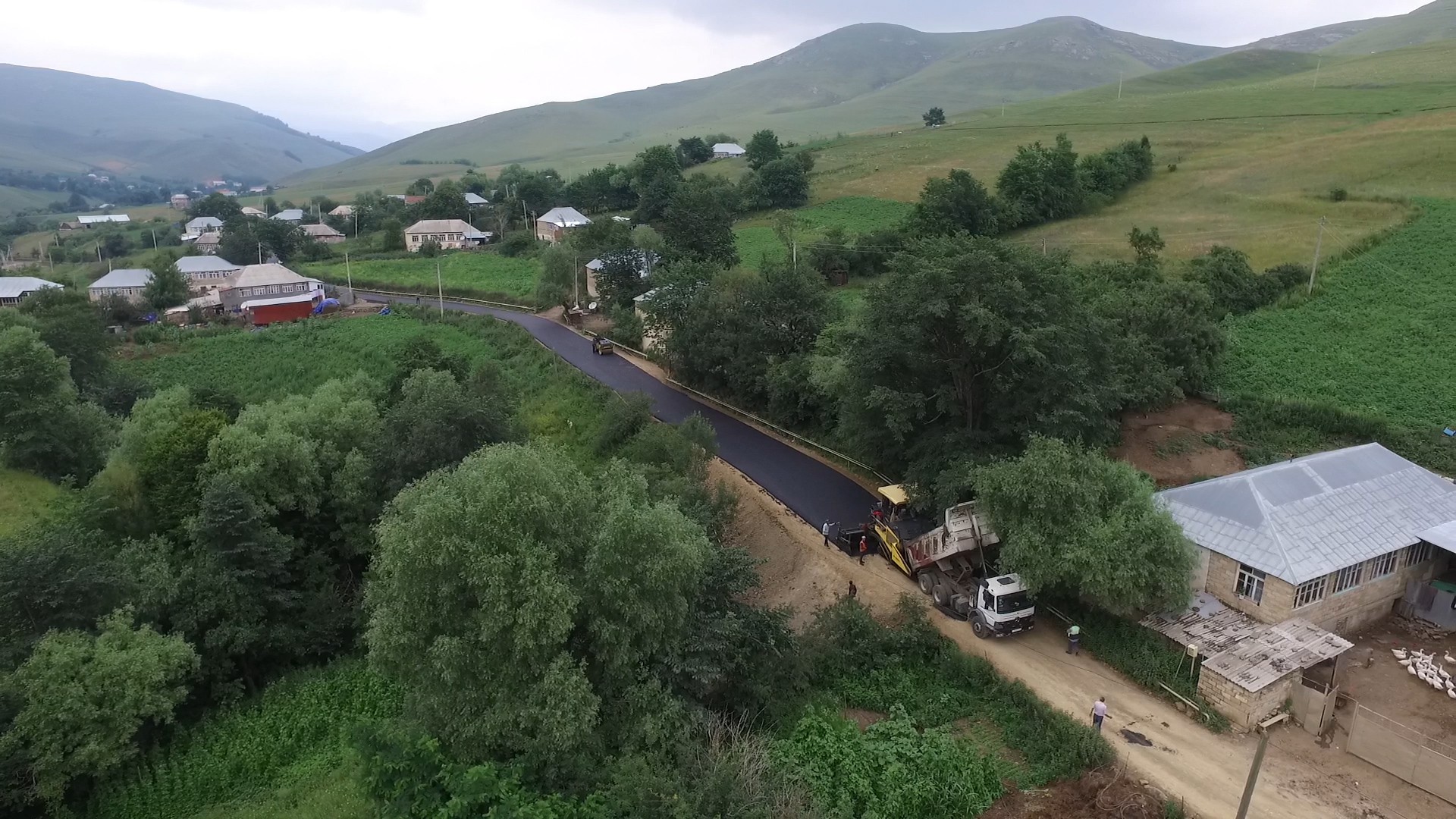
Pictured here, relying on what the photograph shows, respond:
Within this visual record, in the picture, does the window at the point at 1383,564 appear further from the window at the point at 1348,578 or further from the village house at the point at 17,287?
the village house at the point at 17,287

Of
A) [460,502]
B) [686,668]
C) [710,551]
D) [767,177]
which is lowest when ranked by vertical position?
[686,668]

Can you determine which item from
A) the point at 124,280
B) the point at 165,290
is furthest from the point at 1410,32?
the point at 124,280

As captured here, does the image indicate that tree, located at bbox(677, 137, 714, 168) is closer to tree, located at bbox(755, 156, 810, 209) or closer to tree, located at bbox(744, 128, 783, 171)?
tree, located at bbox(744, 128, 783, 171)

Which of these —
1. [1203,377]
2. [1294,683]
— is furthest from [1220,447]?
[1294,683]

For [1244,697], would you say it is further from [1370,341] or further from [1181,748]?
[1370,341]

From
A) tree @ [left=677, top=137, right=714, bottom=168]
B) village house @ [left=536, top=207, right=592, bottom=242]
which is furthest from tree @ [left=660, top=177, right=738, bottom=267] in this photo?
tree @ [left=677, top=137, right=714, bottom=168]

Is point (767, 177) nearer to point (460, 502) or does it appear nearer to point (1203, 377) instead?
point (1203, 377)
